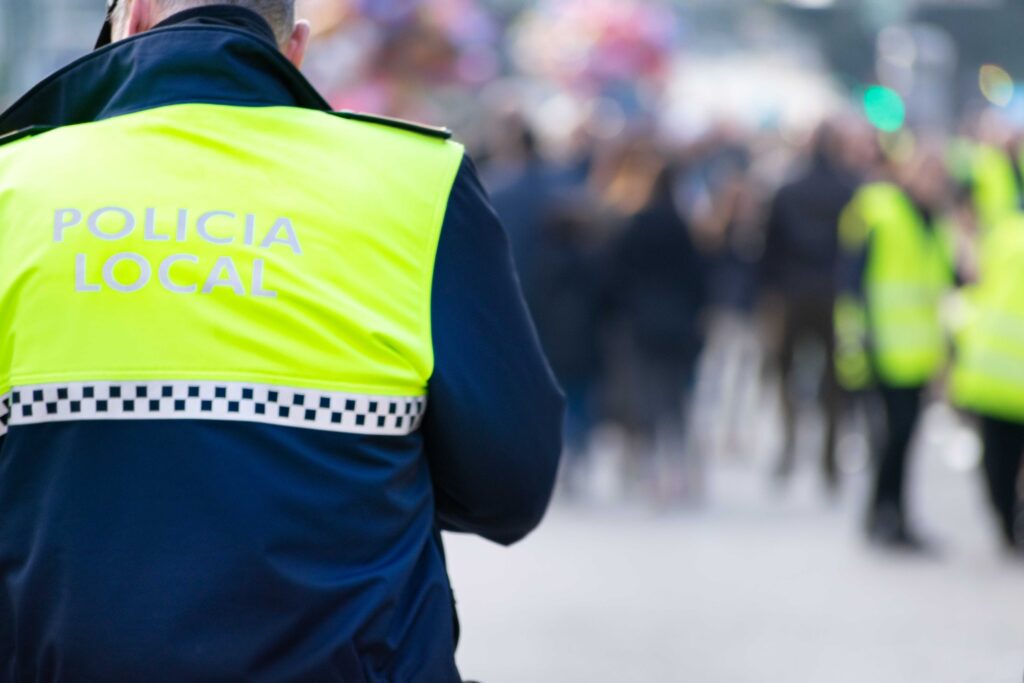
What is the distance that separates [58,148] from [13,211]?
104 millimetres

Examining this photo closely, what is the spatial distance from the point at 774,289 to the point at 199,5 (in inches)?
427

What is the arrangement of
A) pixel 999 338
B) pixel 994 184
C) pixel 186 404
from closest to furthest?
pixel 186 404 → pixel 999 338 → pixel 994 184

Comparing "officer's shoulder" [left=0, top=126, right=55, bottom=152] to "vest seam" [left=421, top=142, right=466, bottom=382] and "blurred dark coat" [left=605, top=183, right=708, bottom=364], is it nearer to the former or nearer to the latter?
"vest seam" [left=421, top=142, right=466, bottom=382]

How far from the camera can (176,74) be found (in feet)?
8.52

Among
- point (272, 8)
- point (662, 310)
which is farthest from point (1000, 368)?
point (272, 8)

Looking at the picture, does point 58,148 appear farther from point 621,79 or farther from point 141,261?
point 621,79

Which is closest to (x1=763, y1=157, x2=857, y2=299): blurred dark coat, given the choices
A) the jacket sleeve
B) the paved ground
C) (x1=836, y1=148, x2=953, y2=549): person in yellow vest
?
the paved ground

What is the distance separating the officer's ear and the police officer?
0.19m

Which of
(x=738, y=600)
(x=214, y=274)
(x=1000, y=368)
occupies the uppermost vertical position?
(x=214, y=274)

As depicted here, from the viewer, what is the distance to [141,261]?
8.16 ft

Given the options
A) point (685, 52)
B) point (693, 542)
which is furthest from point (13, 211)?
point (685, 52)

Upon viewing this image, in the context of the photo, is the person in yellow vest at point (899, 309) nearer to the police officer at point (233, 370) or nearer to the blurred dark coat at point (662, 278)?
the blurred dark coat at point (662, 278)

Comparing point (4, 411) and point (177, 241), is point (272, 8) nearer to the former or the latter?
point (177, 241)

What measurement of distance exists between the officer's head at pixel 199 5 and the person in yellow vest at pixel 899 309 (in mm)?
7408
